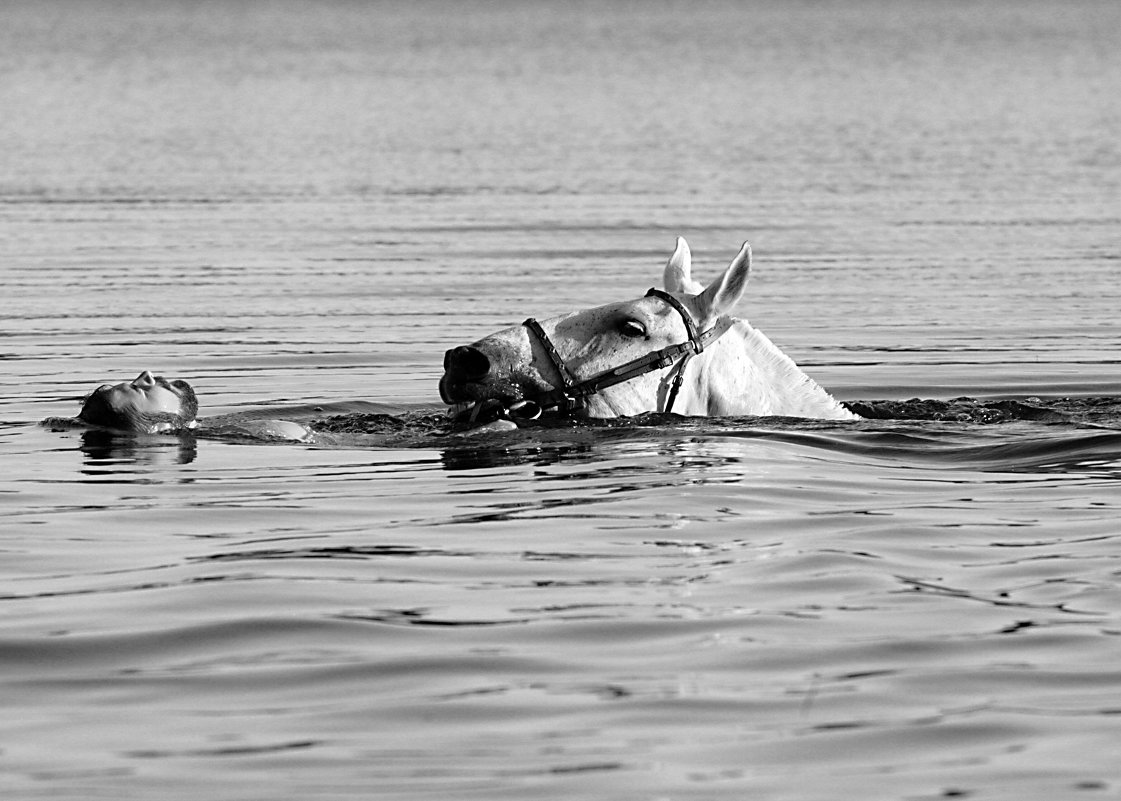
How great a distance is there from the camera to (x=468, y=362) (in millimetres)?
10148

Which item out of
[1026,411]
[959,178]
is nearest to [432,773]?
[1026,411]

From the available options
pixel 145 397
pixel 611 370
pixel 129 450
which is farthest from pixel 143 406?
pixel 611 370

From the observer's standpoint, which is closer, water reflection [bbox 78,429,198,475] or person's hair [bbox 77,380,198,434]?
water reflection [bbox 78,429,198,475]

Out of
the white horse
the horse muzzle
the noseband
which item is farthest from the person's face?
the noseband

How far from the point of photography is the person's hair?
37.7 ft

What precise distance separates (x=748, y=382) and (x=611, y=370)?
3.03 feet

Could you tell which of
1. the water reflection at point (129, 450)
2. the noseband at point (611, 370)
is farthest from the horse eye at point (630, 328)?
the water reflection at point (129, 450)

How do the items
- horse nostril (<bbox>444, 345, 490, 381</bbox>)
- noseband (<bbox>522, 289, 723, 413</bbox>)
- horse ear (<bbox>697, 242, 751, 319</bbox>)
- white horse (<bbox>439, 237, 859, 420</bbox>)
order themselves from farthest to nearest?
1. noseband (<bbox>522, 289, 723, 413</bbox>)
2. white horse (<bbox>439, 237, 859, 420</bbox>)
3. horse ear (<bbox>697, 242, 751, 319</bbox>)
4. horse nostril (<bbox>444, 345, 490, 381</bbox>)

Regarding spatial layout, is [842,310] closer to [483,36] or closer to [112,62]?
[112,62]

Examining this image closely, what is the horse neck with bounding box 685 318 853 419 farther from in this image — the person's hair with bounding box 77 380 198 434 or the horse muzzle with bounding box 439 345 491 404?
the person's hair with bounding box 77 380 198 434

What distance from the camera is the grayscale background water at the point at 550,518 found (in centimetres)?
575

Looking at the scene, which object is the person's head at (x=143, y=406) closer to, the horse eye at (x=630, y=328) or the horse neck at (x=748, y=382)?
the horse eye at (x=630, y=328)

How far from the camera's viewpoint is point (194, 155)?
115ft

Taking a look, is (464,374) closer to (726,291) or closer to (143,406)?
(726,291)
